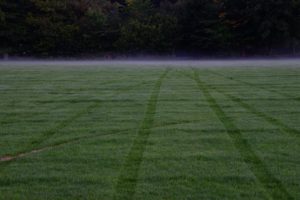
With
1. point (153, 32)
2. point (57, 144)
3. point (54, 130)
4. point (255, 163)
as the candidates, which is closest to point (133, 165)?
point (255, 163)

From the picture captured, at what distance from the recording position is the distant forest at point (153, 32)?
50344mm

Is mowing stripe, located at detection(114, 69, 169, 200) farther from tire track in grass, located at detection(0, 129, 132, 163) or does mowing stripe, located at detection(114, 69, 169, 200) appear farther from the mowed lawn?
tire track in grass, located at detection(0, 129, 132, 163)

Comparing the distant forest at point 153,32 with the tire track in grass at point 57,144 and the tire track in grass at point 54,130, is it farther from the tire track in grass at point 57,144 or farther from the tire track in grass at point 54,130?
the tire track in grass at point 57,144

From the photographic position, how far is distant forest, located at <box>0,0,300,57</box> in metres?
50.3

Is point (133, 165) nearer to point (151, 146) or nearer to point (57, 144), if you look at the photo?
point (151, 146)

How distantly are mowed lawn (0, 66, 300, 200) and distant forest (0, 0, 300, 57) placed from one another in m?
36.9

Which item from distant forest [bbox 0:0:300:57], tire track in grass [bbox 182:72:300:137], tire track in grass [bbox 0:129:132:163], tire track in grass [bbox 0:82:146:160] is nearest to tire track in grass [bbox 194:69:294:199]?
tire track in grass [bbox 182:72:300:137]

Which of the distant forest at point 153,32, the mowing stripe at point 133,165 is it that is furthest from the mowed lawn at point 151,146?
the distant forest at point 153,32

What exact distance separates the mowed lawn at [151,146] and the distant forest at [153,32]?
36866 millimetres

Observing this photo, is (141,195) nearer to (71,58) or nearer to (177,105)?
(177,105)

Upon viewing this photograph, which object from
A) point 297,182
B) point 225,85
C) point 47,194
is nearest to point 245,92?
point 225,85

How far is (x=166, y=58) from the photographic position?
51.0 metres

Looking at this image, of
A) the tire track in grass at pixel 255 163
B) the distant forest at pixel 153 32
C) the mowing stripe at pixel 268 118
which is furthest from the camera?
the distant forest at pixel 153 32

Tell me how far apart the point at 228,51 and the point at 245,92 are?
36.5 metres
